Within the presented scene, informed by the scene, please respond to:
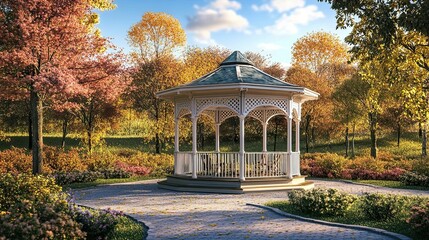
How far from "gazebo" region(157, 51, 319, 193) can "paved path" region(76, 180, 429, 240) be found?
2.51ft

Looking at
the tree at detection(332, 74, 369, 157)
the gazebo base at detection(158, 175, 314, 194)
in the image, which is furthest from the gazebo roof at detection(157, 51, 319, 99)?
the tree at detection(332, 74, 369, 157)

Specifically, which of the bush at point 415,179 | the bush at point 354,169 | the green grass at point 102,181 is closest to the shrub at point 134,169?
the green grass at point 102,181

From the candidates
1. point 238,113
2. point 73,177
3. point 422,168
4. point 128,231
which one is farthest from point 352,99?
point 128,231

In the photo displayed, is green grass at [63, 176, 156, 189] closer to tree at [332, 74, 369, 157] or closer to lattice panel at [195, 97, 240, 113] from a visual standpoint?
lattice panel at [195, 97, 240, 113]

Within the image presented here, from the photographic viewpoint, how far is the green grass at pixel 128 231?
311 inches

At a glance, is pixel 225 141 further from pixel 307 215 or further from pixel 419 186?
pixel 307 215

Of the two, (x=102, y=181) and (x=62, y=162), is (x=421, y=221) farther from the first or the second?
(x=62, y=162)

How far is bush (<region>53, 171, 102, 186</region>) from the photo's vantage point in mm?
16891

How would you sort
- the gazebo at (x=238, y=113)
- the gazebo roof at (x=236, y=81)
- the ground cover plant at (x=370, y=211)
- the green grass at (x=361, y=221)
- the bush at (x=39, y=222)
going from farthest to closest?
the gazebo at (x=238, y=113) → the gazebo roof at (x=236, y=81) → the ground cover plant at (x=370, y=211) → the green grass at (x=361, y=221) → the bush at (x=39, y=222)

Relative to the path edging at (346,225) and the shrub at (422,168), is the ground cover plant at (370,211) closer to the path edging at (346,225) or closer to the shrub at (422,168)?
the path edging at (346,225)

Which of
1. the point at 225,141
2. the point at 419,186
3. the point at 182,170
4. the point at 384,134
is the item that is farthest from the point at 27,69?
the point at 384,134

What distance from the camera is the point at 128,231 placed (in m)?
8.40

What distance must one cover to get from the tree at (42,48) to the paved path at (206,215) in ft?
12.5

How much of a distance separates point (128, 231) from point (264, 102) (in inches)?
326
